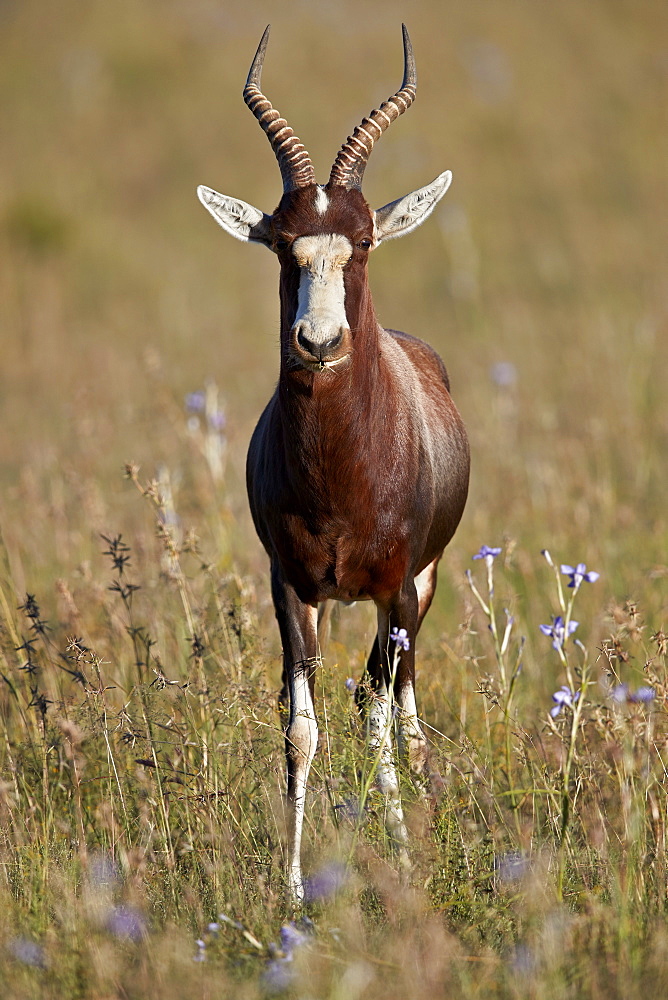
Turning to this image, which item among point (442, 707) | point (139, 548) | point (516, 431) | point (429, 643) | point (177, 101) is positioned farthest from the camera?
point (177, 101)

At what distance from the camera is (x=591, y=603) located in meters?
6.62

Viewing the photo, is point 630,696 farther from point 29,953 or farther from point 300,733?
point 29,953

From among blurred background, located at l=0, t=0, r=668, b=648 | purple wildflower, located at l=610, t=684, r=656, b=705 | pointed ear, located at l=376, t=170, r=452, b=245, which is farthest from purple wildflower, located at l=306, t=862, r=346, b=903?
pointed ear, located at l=376, t=170, r=452, b=245

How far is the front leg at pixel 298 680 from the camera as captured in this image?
15.1ft

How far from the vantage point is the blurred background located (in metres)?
7.94

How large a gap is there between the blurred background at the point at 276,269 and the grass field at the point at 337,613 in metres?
0.07

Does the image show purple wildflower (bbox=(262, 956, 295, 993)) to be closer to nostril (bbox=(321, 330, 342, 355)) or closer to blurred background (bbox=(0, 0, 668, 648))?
nostril (bbox=(321, 330, 342, 355))

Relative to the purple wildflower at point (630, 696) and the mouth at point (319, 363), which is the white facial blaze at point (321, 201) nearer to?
the mouth at point (319, 363)

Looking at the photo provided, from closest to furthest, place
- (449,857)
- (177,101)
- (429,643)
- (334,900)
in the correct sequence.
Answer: (334,900) → (449,857) → (429,643) → (177,101)

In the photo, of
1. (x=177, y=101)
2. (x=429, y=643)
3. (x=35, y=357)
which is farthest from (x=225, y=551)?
(x=177, y=101)

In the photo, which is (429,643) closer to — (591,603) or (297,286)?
(591,603)

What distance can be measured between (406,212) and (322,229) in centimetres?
67

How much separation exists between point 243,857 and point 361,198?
268cm

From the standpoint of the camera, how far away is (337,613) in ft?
19.3
